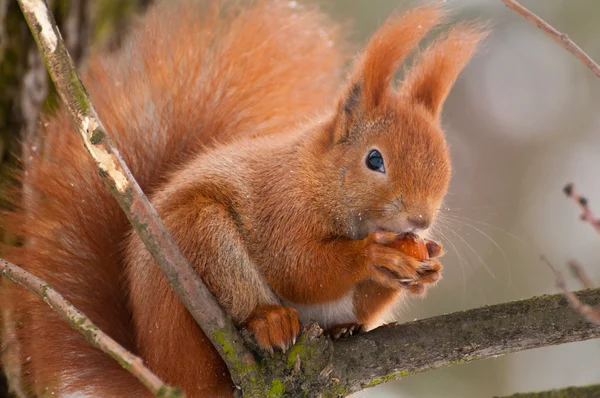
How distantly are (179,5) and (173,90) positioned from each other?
38 cm

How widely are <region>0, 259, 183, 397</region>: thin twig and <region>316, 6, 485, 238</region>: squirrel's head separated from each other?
890mm

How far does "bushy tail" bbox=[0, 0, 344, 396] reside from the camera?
2102 mm

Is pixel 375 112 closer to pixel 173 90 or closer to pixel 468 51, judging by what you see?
pixel 468 51

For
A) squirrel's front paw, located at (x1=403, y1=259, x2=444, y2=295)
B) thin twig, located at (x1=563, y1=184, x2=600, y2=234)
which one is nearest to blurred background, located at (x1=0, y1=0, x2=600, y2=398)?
squirrel's front paw, located at (x1=403, y1=259, x2=444, y2=295)

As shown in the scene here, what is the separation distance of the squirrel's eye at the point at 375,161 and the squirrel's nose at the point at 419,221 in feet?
0.66

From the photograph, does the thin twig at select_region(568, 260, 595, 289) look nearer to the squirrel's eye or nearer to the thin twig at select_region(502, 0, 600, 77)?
the thin twig at select_region(502, 0, 600, 77)

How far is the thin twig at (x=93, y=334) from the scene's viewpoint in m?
1.13

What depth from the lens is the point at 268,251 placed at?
216cm

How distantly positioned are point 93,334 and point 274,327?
0.63m

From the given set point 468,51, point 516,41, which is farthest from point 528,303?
point 516,41

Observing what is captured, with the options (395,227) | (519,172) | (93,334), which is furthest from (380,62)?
(519,172)

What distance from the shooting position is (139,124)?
7.86 ft

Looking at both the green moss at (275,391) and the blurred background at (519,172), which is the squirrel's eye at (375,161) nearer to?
the green moss at (275,391)

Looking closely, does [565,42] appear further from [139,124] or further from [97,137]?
[139,124]
